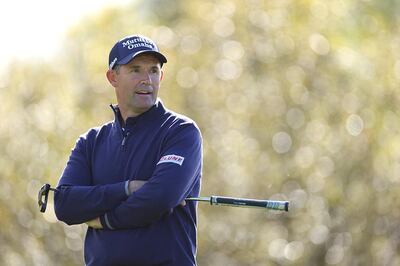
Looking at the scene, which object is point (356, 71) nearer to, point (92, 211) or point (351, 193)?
point (351, 193)

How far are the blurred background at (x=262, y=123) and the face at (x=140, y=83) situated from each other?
9.96m

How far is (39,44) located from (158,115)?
41.7 ft

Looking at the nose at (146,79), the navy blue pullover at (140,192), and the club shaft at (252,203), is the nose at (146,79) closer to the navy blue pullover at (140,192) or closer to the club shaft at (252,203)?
the navy blue pullover at (140,192)

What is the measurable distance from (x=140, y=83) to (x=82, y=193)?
2.38 ft

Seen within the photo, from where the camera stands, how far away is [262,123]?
57.1 feet

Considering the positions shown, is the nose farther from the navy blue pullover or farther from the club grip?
the club grip

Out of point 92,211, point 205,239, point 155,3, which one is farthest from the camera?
point 155,3

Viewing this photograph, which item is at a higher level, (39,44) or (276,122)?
(39,44)

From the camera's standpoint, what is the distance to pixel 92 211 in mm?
6477

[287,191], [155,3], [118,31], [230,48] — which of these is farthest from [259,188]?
[155,3]

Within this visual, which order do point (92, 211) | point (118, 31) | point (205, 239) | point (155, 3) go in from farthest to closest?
point (155, 3) < point (118, 31) < point (205, 239) < point (92, 211)

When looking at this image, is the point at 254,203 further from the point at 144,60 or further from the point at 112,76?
the point at 112,76

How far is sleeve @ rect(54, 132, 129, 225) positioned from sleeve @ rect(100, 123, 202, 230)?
69mm

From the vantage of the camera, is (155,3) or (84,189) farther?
(155,3)
